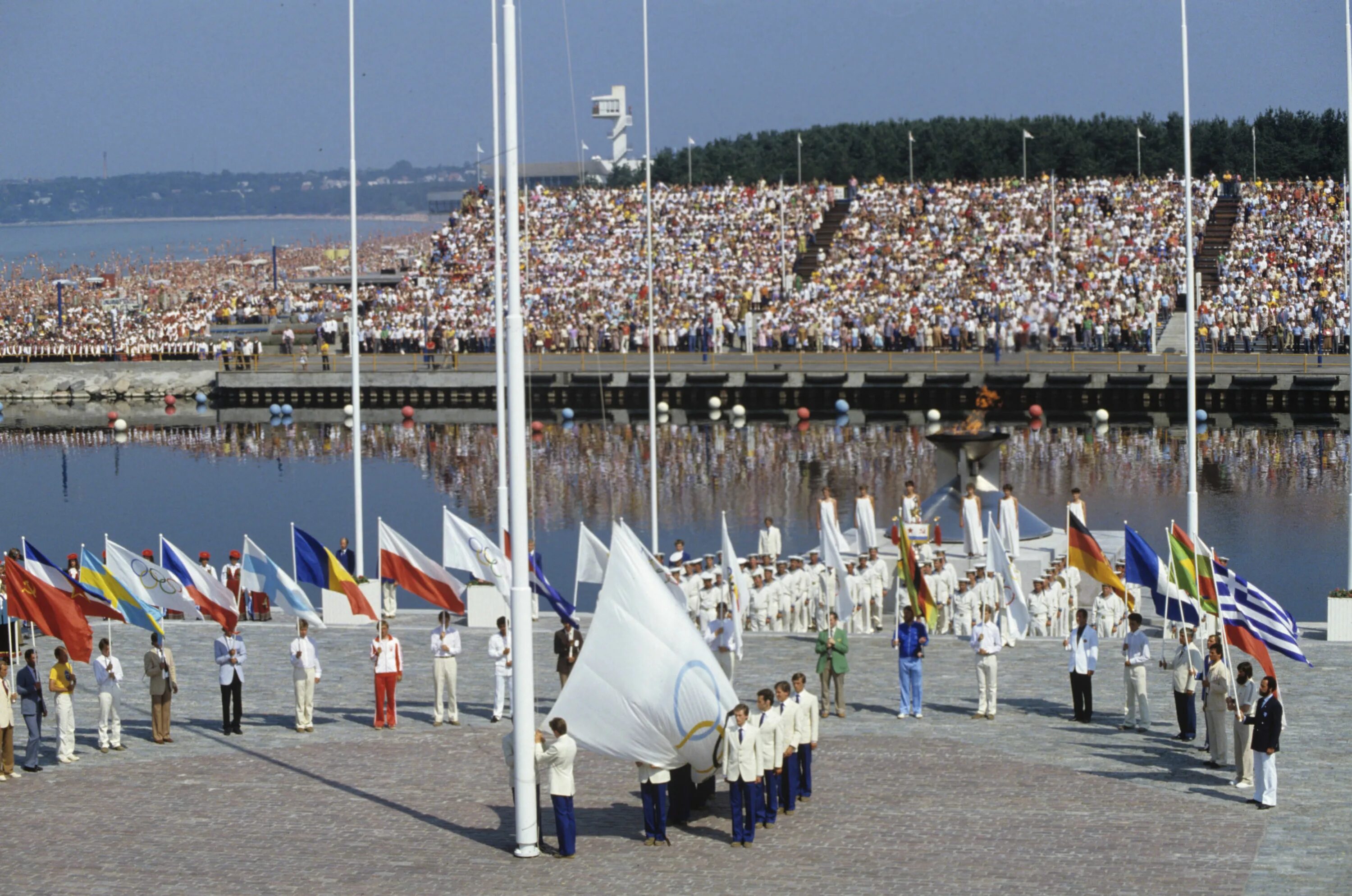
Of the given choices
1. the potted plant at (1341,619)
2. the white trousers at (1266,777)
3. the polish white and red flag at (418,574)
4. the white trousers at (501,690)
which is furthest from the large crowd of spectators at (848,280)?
the white trousers at (1266,777)

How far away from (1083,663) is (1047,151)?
7721 cm

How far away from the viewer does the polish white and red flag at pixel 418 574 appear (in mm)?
25484

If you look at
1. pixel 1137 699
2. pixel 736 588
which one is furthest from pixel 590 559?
pixel 1137 699

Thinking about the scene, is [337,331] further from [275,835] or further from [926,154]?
[275,835]

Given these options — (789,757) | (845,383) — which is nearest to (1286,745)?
(789,757)

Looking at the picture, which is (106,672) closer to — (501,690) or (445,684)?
(445,684)

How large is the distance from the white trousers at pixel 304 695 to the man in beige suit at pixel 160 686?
1349mm

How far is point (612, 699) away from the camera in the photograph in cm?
1723

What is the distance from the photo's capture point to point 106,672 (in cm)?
2041

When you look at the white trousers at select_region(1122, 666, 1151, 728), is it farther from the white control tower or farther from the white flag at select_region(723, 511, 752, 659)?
the white control tower

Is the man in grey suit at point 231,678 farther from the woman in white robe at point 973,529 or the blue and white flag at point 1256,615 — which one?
the woman in white robe at point 973,529

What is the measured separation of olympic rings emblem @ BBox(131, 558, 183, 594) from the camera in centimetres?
2327

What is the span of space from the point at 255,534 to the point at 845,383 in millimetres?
26216

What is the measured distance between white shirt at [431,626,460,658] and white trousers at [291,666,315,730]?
1397 millimetres
